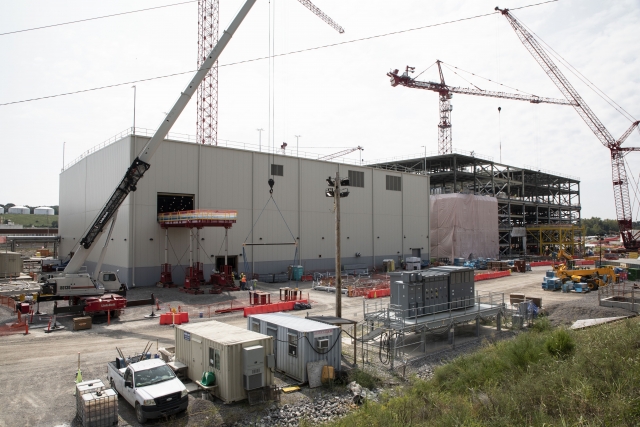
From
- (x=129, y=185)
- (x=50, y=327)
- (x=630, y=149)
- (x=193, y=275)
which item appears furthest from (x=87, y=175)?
(x=630, y=149)

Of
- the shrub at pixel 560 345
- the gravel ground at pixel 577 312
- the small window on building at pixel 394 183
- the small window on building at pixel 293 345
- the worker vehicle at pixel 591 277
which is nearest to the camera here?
the shrub at pixel 560 345

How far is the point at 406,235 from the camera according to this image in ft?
206

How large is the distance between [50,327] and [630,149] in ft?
370

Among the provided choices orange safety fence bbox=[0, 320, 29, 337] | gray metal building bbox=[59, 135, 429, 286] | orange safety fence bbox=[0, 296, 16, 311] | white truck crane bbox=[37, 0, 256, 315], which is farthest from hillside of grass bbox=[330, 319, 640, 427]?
gray metal building bbox=[59, 135, 429, 286]

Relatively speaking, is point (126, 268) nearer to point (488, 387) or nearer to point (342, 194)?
point (342, 194)

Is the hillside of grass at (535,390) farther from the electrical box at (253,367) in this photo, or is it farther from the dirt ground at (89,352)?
the dirt ground at (89,352)

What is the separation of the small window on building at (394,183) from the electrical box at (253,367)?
48.5m

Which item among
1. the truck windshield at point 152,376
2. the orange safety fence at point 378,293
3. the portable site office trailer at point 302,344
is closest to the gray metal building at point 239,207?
the orange safety fence at point 378,293

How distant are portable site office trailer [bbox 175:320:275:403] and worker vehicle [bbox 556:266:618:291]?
3483 centimetres

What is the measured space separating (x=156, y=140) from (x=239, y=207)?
→ 1665 cm

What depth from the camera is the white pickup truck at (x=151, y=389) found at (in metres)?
12.5

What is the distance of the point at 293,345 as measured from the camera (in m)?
16.3

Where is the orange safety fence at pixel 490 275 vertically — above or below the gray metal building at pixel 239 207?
below

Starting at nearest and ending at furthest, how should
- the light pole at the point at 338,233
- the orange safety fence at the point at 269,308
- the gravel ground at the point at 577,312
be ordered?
1. the light pole at the point at 338,233
2. the gravel ground at the point at 577,312
3. the orange safety fence at the point at 269,308
